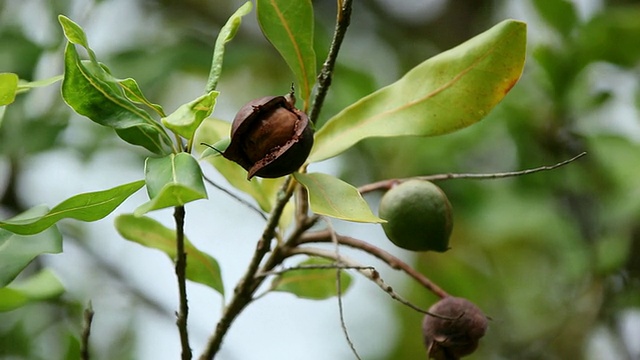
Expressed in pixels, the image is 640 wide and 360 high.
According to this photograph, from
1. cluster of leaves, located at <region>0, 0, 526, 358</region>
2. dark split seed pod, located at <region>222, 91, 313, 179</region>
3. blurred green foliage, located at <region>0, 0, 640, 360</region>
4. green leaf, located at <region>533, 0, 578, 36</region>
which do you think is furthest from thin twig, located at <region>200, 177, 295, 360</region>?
green leaf, located at <region>533, 0, 578, 36</region>

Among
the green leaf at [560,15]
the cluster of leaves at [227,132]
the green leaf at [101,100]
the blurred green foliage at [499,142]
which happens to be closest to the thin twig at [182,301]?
the cluster of leaves at [227,132]

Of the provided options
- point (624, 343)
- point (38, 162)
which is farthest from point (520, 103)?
point (38, 162)

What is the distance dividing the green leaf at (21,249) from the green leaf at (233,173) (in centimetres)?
21

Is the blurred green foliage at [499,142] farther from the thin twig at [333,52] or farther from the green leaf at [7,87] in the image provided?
the thin twig at [333,52]

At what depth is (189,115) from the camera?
83 centimetres

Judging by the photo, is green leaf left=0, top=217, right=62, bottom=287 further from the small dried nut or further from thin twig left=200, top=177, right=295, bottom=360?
the small dried nut

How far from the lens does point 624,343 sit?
2.09 metres

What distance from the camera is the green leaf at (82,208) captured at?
876 millimetres

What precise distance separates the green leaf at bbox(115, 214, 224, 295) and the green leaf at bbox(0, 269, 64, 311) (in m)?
0.14

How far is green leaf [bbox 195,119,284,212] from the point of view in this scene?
1.12 metres

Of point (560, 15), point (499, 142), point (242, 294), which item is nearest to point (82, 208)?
point (242, 294)

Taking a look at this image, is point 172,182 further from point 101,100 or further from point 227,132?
point 227,132

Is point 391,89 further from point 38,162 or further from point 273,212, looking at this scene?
point 38,162

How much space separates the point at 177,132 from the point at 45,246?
0.24m
